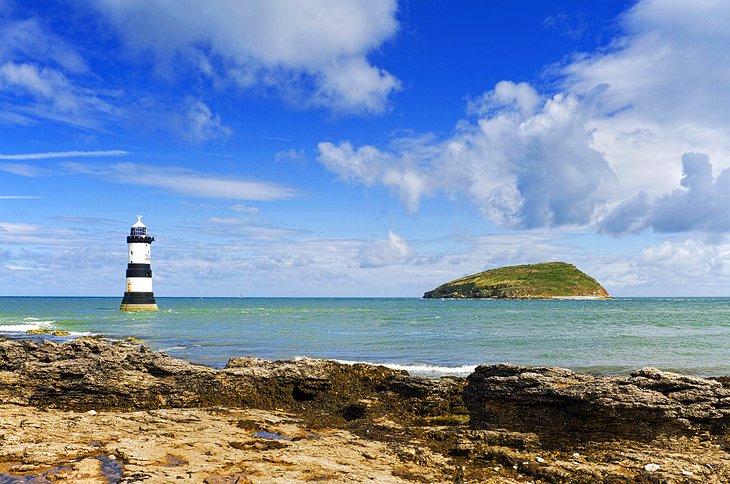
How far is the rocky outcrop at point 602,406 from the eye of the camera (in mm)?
11375

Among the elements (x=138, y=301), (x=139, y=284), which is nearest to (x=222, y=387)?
(x=139, y=284)

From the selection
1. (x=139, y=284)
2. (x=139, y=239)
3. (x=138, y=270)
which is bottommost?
(x=139, y=284)

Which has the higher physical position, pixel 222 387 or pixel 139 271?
pixel 139 271

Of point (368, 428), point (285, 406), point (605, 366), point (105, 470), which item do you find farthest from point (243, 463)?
→ point (605, 366)

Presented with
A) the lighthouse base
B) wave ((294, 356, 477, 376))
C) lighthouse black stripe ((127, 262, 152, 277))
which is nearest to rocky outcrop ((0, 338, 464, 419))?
wave ((294, 356, 477, 376))

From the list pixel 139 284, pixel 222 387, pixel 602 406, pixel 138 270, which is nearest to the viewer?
pixel 602 406

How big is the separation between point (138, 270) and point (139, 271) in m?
0.24

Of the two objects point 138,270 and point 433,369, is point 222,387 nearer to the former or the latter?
point 433,369

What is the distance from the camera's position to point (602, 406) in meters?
11.6

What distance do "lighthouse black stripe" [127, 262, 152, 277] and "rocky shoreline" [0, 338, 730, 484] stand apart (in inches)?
2349

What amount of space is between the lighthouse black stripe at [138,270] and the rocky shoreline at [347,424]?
196ft

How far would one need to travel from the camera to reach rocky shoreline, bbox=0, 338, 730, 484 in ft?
31.3

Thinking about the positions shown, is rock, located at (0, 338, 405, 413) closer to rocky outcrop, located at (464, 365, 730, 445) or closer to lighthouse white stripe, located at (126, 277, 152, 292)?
rocky outcrop, located at (464, 365, 730, 445)

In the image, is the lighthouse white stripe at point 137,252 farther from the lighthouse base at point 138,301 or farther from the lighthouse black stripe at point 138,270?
the lighthouse base at point 138,301
